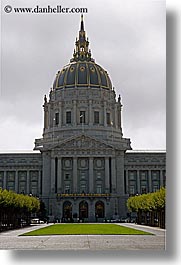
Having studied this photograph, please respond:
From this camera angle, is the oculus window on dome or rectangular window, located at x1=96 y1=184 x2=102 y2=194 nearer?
rectangular window, located at x1=96 y1=184 x2=102 y2=194

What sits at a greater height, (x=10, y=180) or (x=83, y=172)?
(x=83, y=172)

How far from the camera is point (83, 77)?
11625 centimetres

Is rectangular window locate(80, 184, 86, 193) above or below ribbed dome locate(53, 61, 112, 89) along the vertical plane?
below

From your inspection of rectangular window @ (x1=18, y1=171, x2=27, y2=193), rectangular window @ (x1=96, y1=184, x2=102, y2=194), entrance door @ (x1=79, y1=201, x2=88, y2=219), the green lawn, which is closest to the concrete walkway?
the green lawn

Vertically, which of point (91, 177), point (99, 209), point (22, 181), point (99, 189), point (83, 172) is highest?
point (83, 172)

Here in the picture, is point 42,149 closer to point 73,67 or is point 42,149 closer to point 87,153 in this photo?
point 87,153

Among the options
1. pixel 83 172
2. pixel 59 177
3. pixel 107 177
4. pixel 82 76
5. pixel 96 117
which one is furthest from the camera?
pixel 82 76

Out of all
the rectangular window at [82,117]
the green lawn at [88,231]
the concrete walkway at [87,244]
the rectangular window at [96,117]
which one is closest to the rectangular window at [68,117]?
the rectangular window at [82,117]

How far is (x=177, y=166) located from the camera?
20.3 metres

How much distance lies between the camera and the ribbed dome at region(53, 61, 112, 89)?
115875 millimetres

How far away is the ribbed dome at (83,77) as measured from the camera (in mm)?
115875

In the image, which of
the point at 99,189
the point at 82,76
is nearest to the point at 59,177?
the point at 99,189

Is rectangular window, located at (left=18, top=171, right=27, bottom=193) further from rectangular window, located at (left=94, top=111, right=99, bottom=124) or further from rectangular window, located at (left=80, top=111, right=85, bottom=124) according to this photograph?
rectangular window, located at (left=94, top=111, right=99, bottom=124)

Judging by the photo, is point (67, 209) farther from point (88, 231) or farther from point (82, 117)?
point (88, 231)
